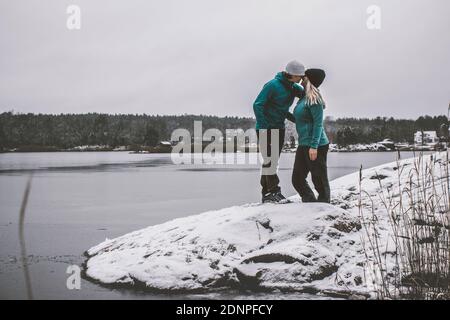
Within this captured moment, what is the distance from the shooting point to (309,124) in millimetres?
4266

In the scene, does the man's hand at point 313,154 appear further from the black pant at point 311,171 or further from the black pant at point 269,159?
the black pant at point 269,159

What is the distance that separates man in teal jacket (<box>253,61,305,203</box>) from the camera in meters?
4.35

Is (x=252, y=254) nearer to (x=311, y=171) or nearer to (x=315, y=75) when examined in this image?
(x=311, y=171)

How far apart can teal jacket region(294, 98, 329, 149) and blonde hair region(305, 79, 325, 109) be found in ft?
0.12

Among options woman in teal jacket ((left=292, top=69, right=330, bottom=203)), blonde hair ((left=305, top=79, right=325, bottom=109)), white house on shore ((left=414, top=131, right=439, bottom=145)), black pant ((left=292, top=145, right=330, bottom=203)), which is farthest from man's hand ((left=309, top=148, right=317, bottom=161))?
white house on shore ((left=414, top=131, right=439, bottom=145))

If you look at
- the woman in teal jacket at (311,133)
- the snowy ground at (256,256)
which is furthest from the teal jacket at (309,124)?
the snowy ground at (256,256)

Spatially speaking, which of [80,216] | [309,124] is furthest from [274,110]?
[80,216]

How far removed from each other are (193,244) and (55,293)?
121 centimetres

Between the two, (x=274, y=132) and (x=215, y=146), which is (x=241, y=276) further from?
(x=215, y=146)

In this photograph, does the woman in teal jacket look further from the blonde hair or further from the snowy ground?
the snowy ground

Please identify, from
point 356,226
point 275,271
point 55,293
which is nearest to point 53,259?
point 55,293

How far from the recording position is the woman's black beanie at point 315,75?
427 cm
